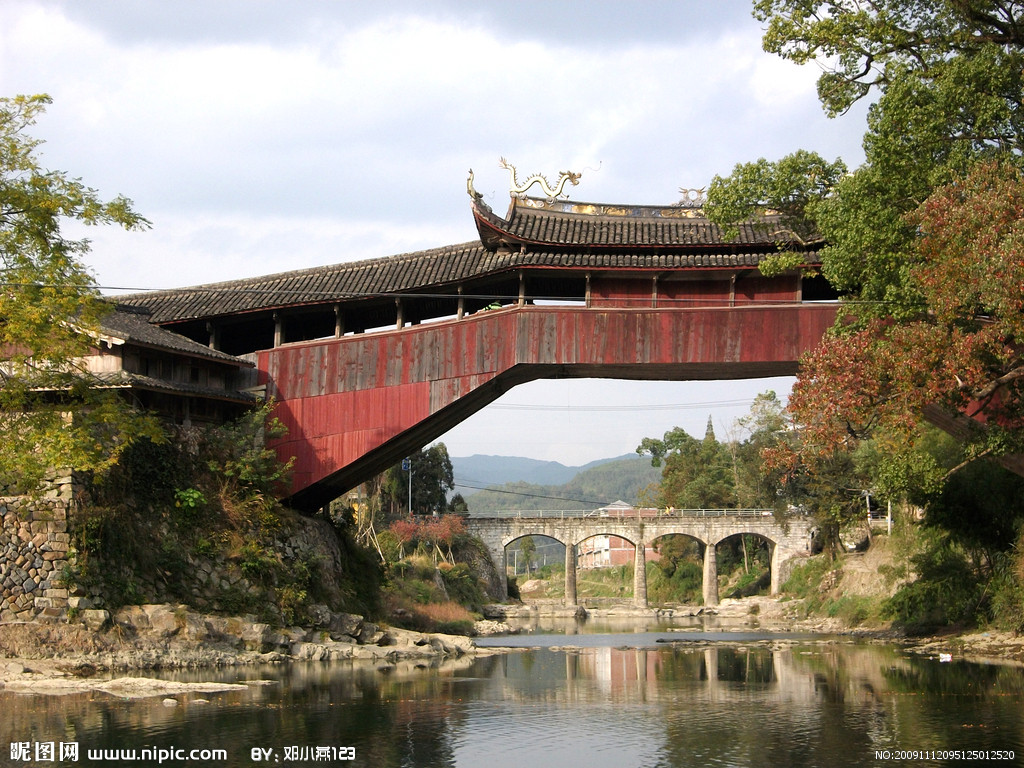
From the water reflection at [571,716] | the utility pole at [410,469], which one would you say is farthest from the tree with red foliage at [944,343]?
the utility pole at [410,469]

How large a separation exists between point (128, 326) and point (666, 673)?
39.0 ft

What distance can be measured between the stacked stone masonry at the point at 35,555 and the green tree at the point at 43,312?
2.87 meters

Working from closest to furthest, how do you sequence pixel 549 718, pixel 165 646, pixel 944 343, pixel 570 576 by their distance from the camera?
pixel 549 718
pixel 944 343
pixel 165 646
pixel 570 576

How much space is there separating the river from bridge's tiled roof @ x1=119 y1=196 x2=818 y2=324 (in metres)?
7.65

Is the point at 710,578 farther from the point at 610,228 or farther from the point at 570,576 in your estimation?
the point at 610,228

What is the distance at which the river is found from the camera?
10080 mm

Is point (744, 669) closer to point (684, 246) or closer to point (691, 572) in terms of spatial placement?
point (684, 246)

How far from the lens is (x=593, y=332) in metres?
20.7

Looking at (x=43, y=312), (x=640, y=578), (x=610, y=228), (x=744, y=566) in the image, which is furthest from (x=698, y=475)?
(x=43, y=312)

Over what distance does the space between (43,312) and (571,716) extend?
8.10 metres

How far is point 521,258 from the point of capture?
68.6 feet

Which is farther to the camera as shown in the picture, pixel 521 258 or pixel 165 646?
pixel 521 258

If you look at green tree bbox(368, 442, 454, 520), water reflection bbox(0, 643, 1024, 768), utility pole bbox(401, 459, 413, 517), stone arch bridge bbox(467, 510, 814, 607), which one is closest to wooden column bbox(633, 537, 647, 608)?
stone arch bridge bbox(467, 510, 814, 607)

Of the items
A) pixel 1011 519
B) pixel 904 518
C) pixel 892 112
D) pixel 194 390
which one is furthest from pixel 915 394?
pixel 904 518
